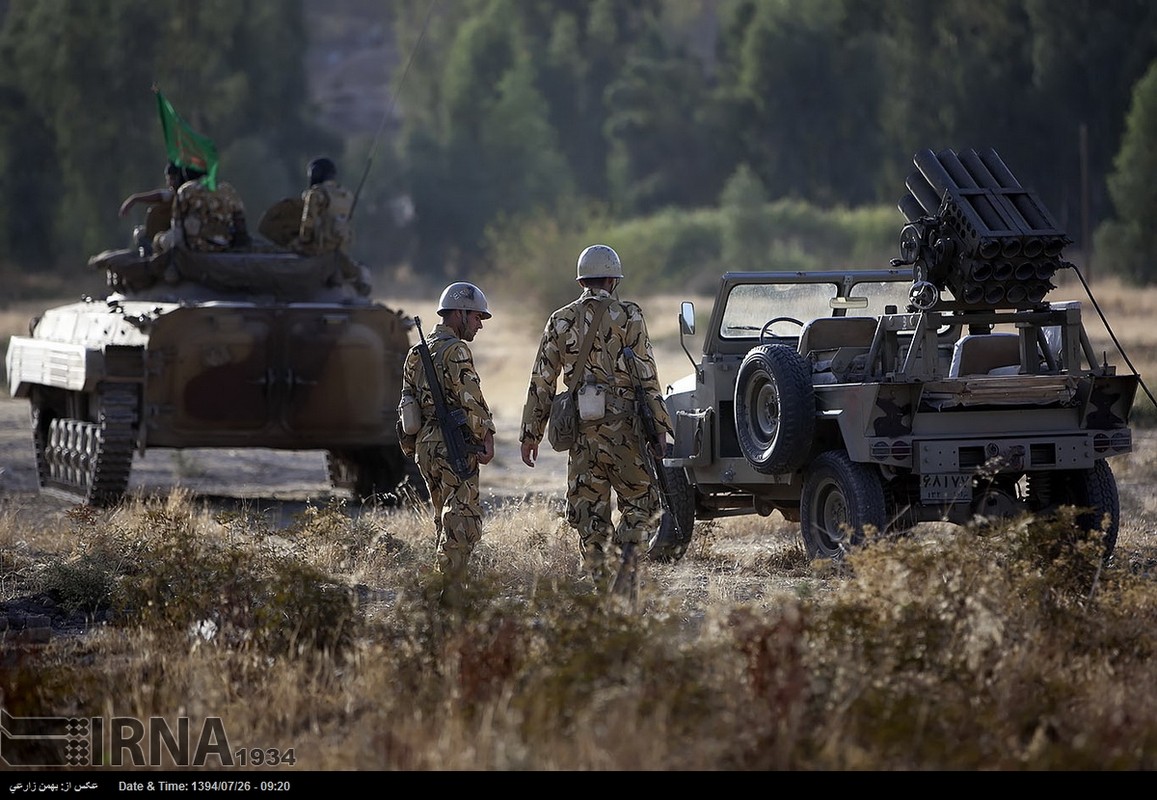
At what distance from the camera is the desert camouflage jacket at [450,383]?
9039 millimetres

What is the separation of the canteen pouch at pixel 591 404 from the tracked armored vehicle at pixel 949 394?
43.5 inches

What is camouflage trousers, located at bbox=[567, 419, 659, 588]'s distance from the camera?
9109 millimetres

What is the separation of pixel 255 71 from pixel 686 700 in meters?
51.6

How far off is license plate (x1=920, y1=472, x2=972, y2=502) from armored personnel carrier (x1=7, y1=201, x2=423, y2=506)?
6.50 meters

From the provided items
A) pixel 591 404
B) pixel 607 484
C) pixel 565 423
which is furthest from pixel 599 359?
pixel 607 484

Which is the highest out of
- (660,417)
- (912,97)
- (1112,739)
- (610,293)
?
(912,97)

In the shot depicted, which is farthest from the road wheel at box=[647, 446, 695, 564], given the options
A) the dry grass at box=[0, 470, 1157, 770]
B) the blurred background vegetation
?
the blurred background vegetation

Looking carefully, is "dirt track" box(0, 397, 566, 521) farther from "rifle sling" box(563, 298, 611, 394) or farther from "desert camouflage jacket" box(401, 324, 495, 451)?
"rifle sling" box(563, 298, 611, 394)

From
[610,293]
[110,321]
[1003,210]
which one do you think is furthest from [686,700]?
[110,321]

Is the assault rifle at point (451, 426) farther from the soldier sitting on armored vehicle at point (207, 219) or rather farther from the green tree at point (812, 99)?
the green tree at point (812, 99)

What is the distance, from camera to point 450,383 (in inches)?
356

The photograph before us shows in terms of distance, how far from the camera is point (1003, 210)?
9508mm

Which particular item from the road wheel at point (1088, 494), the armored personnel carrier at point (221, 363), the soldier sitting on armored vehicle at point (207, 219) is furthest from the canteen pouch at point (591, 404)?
the soldier sitting on armored vehicle at point (207, 219)

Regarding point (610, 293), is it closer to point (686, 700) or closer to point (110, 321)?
point (686, 700)
